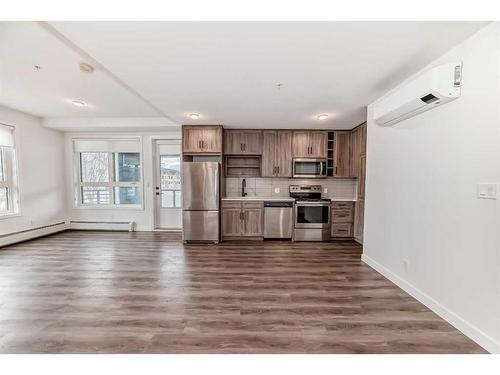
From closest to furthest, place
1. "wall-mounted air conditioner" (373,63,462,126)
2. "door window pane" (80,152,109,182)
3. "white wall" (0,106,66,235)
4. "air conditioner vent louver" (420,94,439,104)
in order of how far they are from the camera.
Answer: "wall-mounted air conditioner" (373,63,462,126), "air conditioner vent louver" (420,94,439,104), "white wall" (0,106,66,235), "door window pane" (80,152,109,182)

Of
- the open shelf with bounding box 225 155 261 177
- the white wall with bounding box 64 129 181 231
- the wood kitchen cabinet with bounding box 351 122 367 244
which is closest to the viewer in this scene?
the wood kitchen cabinet with bounding box 351 122 367 244

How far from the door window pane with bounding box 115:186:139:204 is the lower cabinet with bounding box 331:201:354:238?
14.8 ft

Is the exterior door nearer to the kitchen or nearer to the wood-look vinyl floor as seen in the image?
the kitchen

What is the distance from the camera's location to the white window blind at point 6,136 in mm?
4070

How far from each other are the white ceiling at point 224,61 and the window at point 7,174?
90cm

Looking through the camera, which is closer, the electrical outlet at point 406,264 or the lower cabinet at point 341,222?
the electrical outlet at point 406,264

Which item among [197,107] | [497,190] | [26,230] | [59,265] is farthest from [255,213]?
[26,230]

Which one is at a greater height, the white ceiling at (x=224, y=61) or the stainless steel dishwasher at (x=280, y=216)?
the white ceiling at (x=224, y=61)

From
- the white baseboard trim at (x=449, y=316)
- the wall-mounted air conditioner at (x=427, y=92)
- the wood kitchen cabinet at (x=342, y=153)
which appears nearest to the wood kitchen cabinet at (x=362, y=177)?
Answer: the wood kitchen cabinet at (x=342, y=153)

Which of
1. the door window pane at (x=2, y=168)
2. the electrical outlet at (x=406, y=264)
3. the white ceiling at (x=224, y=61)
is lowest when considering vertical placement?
the electrical outlet at (x=406, y=264)

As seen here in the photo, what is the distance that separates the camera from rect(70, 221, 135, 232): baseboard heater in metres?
5.40

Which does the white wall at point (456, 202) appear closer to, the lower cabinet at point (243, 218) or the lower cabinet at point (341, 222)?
the lower cabinet at point (341, 222)

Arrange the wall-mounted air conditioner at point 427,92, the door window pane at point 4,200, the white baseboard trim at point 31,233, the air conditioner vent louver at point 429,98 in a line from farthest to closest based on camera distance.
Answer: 1. the door window pane at point 4,200
2. the white baseboard trim at point 31,233
3. the air conditioner vent louver at point 429,98
4. the wall-mounted air conditioner at point 427,92

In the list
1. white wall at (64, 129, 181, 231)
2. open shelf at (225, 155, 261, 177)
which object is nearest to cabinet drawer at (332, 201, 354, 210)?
open shelf at (225, 155, 261, 177)
